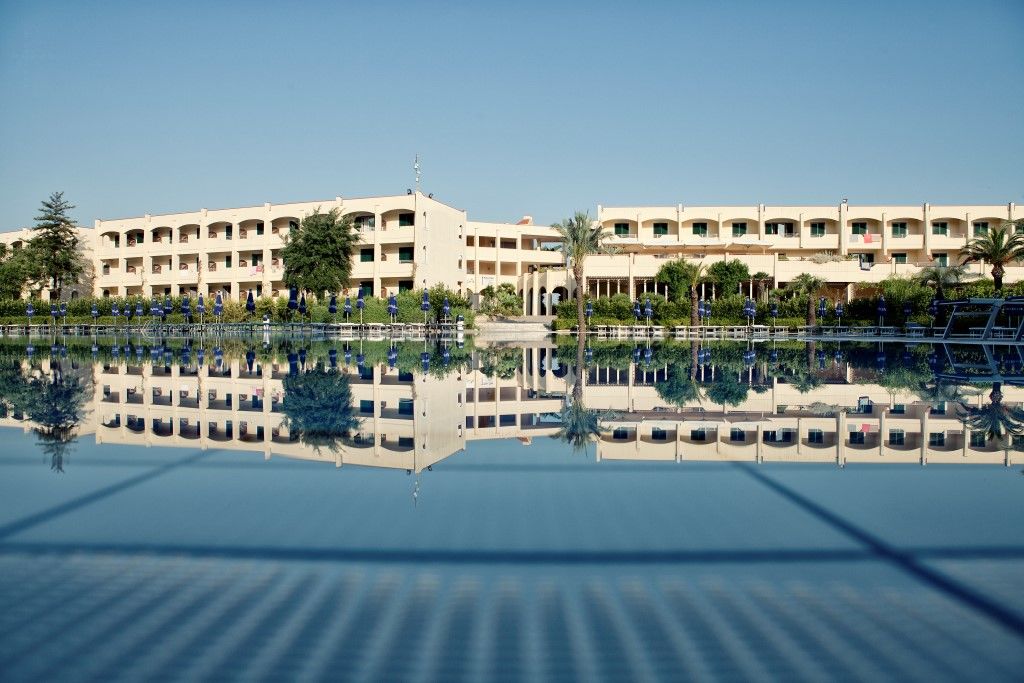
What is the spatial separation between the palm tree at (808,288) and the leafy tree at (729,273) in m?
3.19

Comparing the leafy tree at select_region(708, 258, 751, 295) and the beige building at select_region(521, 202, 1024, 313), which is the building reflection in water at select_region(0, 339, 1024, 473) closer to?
the leafy tree at select_region(708, 258, 751, 295)

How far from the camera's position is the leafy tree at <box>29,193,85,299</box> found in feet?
182

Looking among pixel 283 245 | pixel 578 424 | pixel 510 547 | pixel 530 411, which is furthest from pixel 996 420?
pixel 283 245

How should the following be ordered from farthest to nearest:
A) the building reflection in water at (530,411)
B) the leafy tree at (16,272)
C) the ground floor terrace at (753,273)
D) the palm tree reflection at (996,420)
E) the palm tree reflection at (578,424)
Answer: the leafy tree at (16,272) → the ground floor terrace at (753,273) → the palm tree reflection at (996,420) → the palm tree reflection at (578,424) → the building reflection in water at (530,411)

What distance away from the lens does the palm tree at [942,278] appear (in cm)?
3981

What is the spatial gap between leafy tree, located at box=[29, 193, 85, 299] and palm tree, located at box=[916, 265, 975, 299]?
187 ft

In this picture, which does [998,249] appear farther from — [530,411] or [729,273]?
[530,411]

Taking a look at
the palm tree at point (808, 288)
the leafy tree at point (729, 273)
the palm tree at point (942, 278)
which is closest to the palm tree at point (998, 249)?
the palm tree at point (942, 278)

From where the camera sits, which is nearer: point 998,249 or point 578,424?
point 578,424

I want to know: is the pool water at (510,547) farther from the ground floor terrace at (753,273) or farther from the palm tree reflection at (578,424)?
the ground floor terrace at (753,273)

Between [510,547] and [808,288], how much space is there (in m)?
42.6

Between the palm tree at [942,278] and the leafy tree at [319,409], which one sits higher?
the palm tree at [942,278]

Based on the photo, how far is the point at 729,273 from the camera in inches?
1826

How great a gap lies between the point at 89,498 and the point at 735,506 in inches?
144
